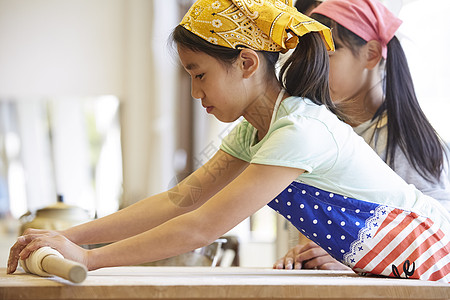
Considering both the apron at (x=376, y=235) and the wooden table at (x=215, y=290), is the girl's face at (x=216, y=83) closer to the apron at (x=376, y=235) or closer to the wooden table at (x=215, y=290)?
the apron at (x=376, y=235)

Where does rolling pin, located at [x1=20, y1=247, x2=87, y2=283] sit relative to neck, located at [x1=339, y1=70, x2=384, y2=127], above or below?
below

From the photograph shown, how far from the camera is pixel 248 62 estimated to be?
1110 mm

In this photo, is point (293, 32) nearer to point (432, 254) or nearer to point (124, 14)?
point (432, 254)

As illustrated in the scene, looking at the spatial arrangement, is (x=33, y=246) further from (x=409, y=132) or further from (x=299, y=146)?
(x=409, y=132)

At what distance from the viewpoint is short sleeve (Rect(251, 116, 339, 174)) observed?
0.94 m

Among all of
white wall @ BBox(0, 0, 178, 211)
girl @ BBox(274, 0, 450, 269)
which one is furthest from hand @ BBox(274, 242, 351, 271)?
white wall @ BBox(0, 0, 178, 211)

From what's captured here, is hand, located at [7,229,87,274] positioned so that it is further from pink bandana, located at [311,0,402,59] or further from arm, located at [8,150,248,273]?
pink bandana, located at [311,0,402,59]

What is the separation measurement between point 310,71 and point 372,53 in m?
0.49

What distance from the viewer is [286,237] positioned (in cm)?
224

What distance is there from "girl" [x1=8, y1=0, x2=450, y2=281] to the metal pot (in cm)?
79

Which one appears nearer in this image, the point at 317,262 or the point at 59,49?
the point at 317,262

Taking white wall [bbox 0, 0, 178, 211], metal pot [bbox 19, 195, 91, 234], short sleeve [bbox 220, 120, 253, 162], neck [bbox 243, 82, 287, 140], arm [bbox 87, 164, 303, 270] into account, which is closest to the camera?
arm [bbox 87, 164, 303, 270]

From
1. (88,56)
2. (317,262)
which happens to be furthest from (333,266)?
(88,56)

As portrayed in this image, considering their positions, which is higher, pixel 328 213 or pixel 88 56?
pixel 328 213
